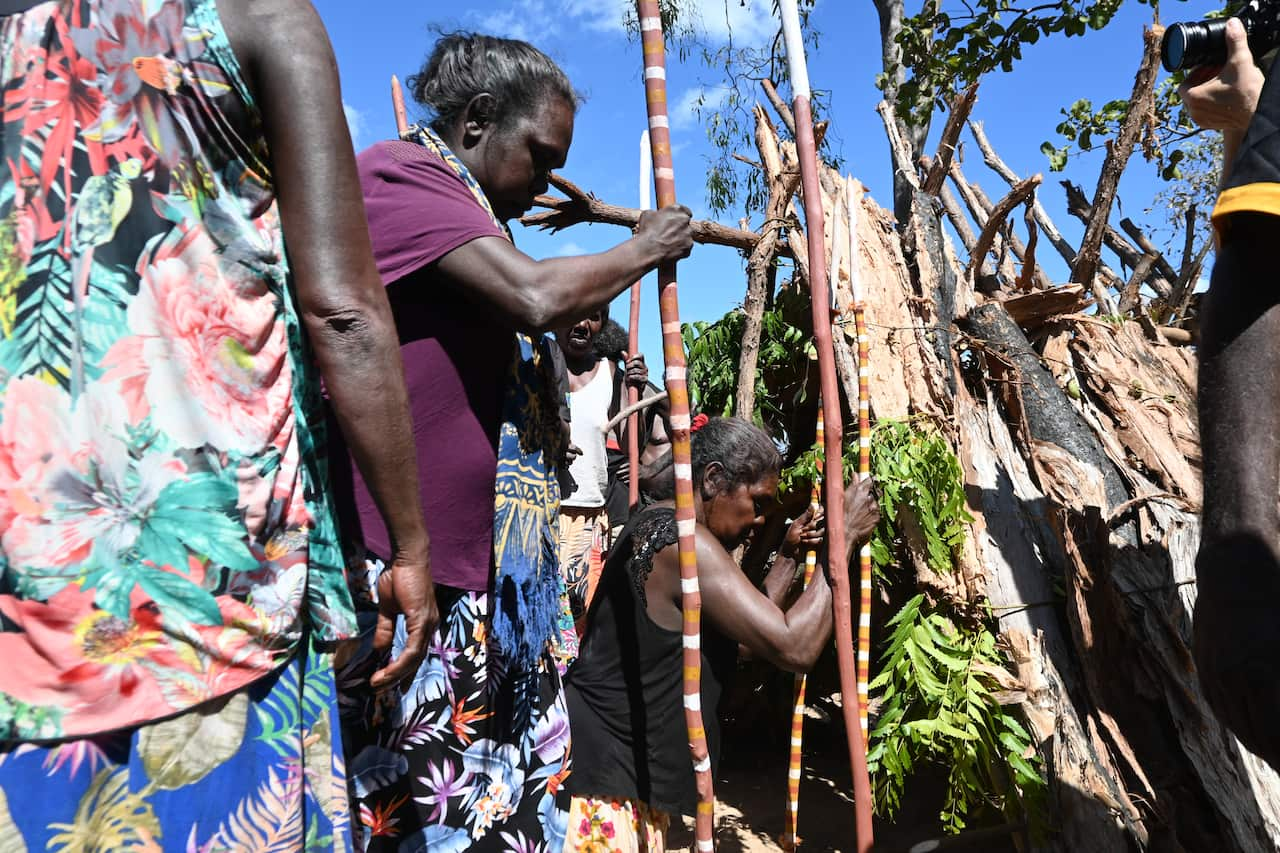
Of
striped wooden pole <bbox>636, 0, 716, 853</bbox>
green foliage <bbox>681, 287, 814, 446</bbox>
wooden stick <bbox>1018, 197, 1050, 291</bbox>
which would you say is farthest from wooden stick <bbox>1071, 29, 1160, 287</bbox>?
striped wooden pole <bbox>636, 0, 716, 853</bbox>

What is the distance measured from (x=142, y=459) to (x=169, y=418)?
Result: 5 centimetres

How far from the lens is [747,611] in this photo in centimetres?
268

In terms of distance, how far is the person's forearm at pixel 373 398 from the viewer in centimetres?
122

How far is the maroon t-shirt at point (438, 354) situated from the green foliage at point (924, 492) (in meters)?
2.15

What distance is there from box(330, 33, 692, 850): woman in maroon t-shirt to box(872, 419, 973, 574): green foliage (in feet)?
6.38

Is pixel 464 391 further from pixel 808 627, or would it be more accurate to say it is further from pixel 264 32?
pixel 808 627

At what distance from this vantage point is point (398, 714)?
1.66 metres

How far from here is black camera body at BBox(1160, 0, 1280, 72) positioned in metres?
1.53

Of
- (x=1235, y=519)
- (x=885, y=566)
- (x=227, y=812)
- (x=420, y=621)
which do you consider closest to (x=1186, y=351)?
(x=885, y=566)

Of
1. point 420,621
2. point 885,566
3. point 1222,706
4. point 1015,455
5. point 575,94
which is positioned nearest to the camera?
point 1222,706

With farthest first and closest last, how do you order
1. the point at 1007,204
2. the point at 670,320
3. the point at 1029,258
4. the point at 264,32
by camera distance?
the point at 1029,258 < the point at 1007,204 < the point at 670,320 < the point at 264,32

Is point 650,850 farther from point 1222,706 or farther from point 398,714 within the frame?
point 1222,706

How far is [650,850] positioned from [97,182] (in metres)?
2.28

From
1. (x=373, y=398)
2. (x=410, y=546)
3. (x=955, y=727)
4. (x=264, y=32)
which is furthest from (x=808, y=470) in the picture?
(x=264, y=32)
